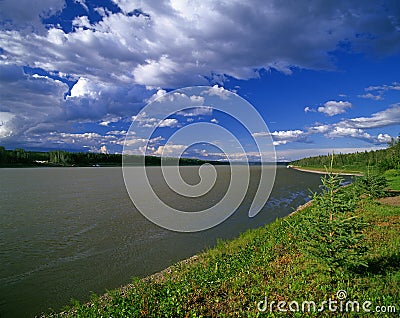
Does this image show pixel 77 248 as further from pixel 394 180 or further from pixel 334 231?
pixel 394 180

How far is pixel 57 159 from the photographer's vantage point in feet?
504

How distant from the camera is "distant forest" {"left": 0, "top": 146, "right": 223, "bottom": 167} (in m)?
132

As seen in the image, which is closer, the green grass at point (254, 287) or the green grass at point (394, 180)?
the green grass at point (254, 287)

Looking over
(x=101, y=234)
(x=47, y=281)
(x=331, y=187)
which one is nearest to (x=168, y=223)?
(x=101, y=234)

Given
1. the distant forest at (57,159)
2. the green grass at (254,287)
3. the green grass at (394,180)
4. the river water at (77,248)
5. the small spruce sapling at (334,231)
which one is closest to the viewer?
the green grass at (254,287)

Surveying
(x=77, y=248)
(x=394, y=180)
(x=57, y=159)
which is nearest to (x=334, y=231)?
(x=77, y=248)

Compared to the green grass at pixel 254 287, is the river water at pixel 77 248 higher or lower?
lower

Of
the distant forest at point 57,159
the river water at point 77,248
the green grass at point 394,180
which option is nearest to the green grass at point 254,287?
the river water at point 77,248

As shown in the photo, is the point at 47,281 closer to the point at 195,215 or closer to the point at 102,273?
the point at 102,273

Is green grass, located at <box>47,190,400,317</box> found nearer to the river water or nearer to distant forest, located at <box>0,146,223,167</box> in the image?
the river water

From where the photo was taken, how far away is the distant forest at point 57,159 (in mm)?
131938

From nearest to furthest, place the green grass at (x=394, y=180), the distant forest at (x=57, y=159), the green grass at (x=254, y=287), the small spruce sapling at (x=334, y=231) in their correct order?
1. the green grass at (x=254, y=287)
2. the small spruce sapling at (x=334, y=231)
3. the green grass at (x=394, y=180)
4. the distant forest at (x=57, y=159)

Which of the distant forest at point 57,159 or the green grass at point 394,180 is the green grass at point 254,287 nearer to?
the green grass at point 394,180

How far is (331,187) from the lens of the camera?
350 inches
